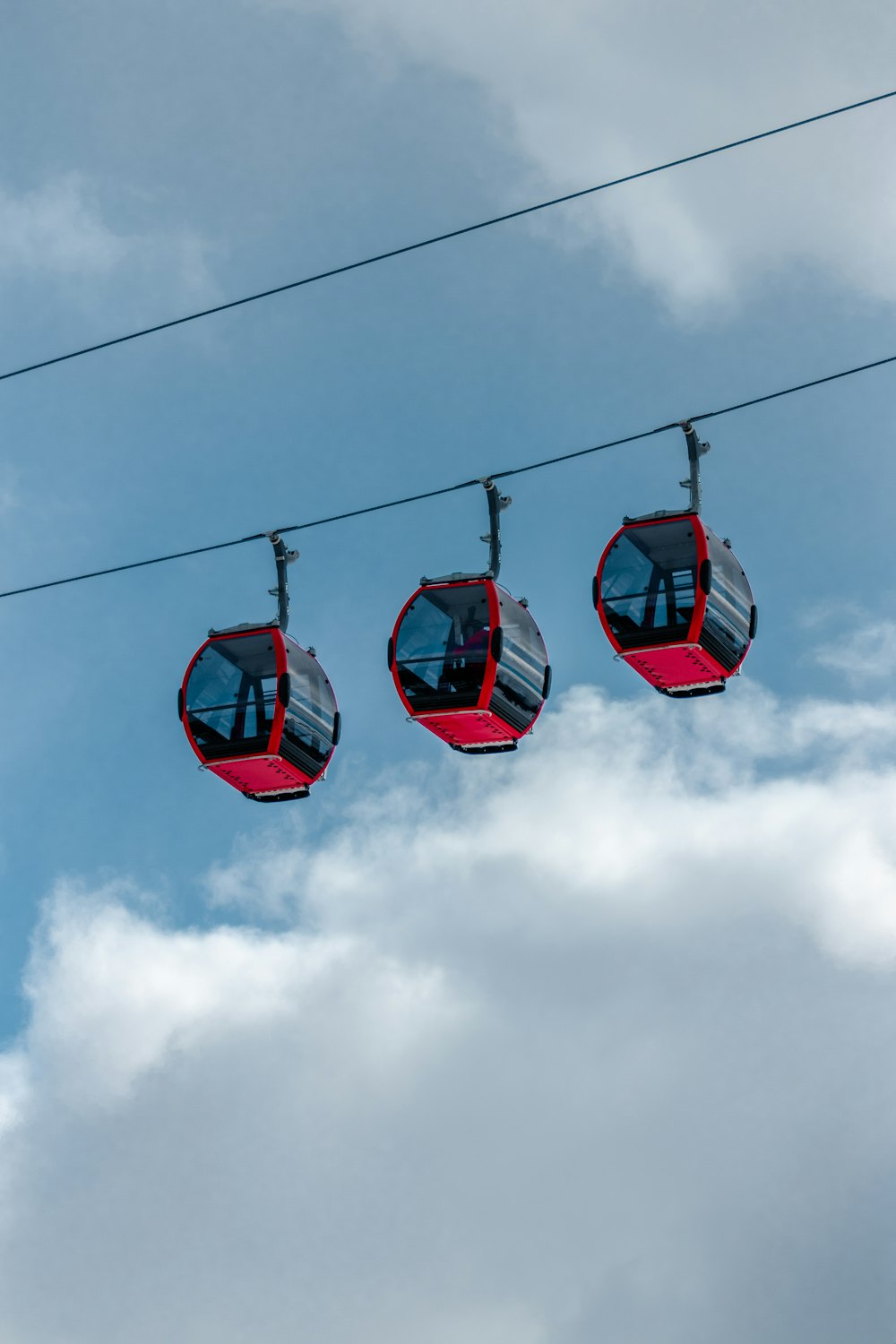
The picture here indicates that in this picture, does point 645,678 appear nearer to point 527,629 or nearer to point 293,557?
point 527,629

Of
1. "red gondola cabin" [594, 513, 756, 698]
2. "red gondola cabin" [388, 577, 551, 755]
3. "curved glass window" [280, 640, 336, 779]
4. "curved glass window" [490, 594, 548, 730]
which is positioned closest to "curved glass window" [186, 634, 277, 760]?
"curved glass window" [280, 640, 336, 779]

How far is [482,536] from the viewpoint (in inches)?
1293

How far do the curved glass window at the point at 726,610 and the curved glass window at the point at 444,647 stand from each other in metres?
3.67

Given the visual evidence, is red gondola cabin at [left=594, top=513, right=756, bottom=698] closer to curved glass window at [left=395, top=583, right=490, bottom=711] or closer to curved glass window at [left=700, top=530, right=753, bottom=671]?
curved glass window at [left=700, top=530, right=753, bottom=671]

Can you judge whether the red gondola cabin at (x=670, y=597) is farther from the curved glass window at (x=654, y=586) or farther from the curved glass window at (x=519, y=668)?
the curved glass window at (x=519, y=668)

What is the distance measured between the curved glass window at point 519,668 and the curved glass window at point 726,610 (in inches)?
121

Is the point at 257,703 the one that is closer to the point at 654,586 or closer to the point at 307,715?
the point at 307,715

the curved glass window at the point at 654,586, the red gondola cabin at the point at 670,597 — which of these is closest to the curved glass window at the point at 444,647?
the red gondola cabin at the point at 670,597

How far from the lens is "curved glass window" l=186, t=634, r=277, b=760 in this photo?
113 feet

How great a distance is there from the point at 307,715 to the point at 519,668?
13.5 feet

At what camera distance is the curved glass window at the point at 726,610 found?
32.5 meters

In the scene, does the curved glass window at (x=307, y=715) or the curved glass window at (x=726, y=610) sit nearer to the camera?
the curved glass window at (x=726, y=610)

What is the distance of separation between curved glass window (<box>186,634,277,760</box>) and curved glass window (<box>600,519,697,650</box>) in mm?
6152

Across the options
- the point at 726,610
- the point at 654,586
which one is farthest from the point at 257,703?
the point at 726,610
